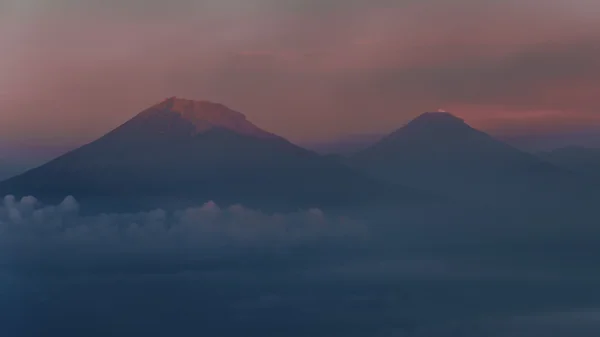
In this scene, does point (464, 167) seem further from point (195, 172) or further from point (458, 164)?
point (195, 172)

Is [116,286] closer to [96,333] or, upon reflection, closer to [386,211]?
[96,333]

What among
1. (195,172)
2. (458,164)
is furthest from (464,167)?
(195,172)

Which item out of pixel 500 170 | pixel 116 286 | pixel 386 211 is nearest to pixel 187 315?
pixel 116 286
